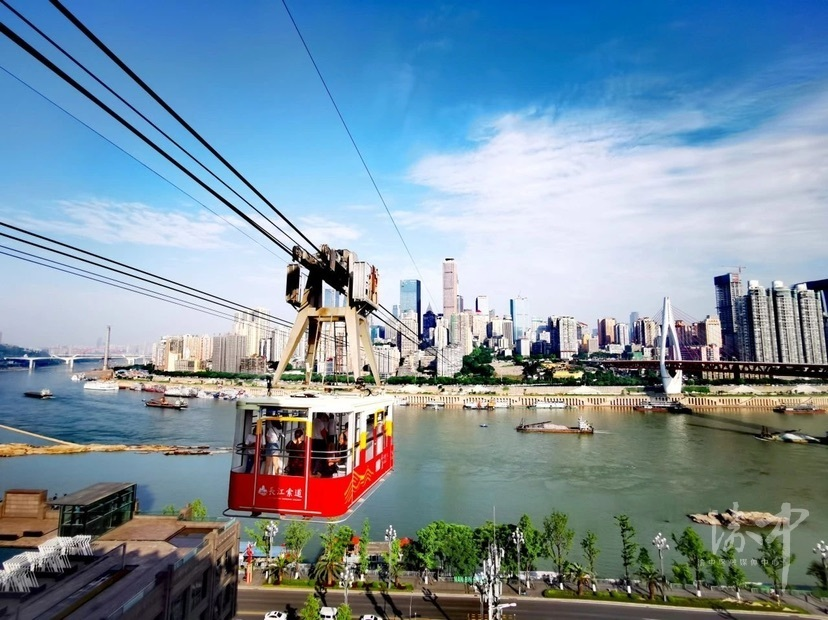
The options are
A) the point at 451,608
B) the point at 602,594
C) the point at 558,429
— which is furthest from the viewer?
the point at 558,429

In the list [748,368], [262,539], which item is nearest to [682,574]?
[262,539]

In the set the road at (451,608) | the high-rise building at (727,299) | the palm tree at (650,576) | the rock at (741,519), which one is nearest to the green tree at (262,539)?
the road at (451,608)

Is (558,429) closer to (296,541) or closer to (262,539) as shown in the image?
(262,539)

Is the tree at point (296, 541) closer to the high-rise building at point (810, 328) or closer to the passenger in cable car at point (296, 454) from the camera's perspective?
the passenger in cable car at point (296, 454)

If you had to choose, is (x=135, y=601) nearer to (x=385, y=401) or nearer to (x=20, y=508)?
(x=385, y=401)

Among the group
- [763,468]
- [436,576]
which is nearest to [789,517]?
[763,468]

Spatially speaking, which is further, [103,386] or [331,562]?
[103,386]
